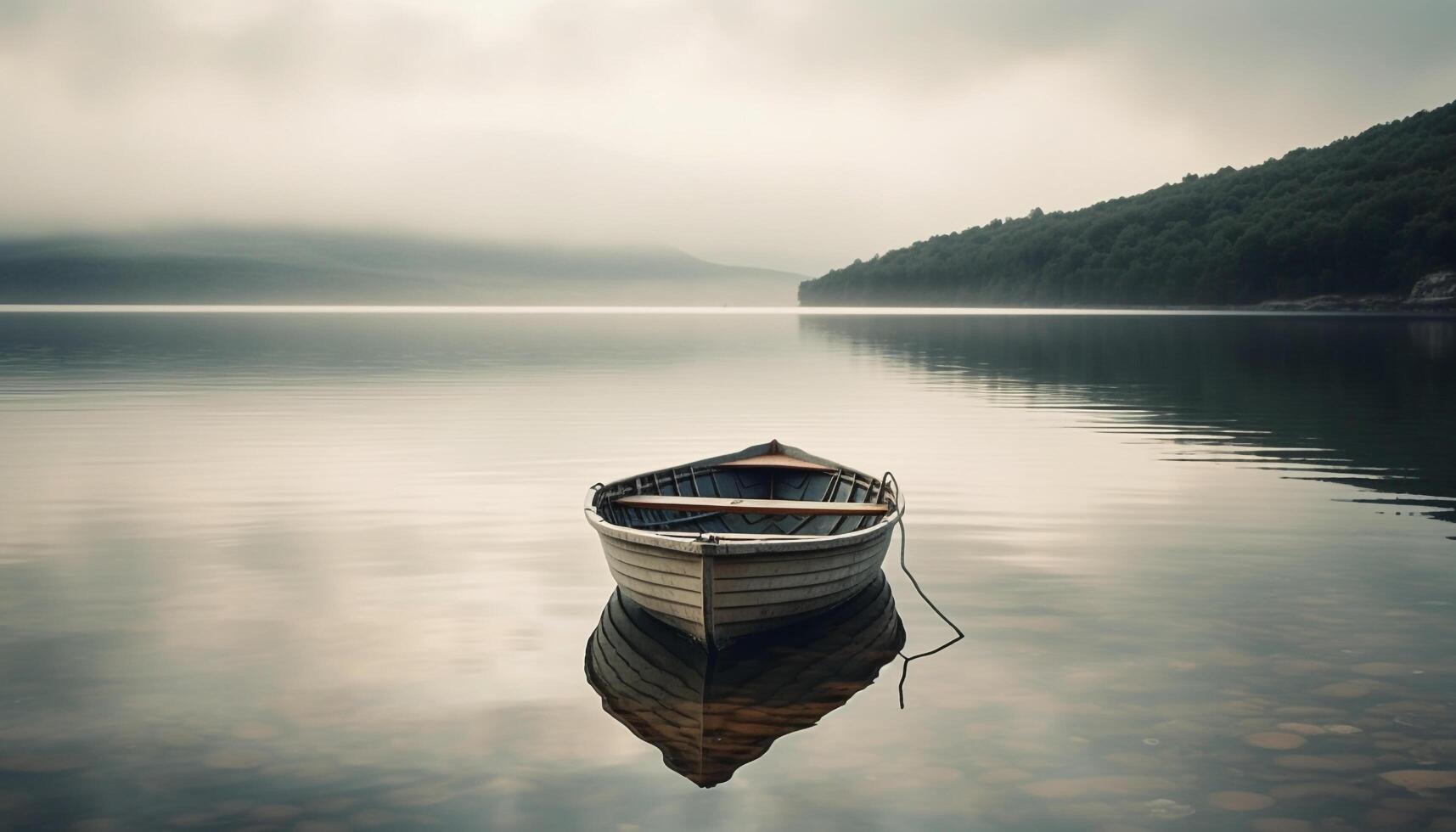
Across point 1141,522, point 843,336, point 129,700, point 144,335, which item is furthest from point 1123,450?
point 144,335

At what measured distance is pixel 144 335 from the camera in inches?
5138

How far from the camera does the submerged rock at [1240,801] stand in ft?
32.0

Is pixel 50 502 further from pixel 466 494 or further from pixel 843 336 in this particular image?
pixel 843 336

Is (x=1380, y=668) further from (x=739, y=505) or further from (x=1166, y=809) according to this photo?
(x=739, y=505)

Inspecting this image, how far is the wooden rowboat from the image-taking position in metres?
13.2

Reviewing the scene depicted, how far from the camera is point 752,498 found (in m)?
20.8

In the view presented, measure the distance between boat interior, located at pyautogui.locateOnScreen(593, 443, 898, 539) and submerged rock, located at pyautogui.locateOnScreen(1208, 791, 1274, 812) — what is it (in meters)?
6.96

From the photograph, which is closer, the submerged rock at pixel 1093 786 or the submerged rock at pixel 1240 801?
the submerged rock at pixel 1240 801

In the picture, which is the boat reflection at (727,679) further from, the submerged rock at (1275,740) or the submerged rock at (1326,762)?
the submerged rock at (1326,762)

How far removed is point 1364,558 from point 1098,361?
61718 millimetres

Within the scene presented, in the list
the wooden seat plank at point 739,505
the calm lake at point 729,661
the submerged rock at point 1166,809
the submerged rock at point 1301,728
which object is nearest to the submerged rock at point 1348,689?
the calm lake at point 729,661

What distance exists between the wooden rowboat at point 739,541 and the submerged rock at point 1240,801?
530 cm

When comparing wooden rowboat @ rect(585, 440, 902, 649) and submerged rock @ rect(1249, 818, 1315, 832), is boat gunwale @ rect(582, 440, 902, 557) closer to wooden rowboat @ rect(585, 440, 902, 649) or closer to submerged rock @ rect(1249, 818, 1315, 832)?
wooden rowboat @ rect(585, 440, 902, 649)

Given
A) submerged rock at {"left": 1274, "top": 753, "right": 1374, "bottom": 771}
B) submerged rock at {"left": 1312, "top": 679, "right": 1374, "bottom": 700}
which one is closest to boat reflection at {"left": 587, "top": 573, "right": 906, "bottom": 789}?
submerged rock at {"left": 1274, "top": 753, "right": 1374, "bottom": 771}
